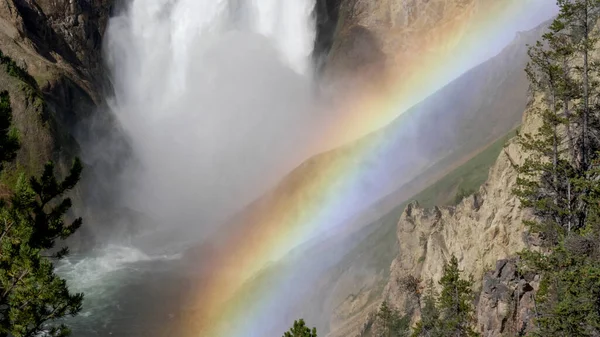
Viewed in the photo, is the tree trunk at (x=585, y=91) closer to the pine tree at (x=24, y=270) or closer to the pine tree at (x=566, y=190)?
the pine tree at (x=566, y=190)

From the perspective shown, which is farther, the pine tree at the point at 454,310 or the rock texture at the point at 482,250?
the pine tree at the point at 454,310

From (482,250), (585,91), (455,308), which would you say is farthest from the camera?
(482,250)

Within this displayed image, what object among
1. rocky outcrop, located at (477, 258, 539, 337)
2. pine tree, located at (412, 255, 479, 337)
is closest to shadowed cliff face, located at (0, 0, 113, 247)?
pine tree, located at (412, 255, 479, 337)

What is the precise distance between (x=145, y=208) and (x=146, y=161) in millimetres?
12207

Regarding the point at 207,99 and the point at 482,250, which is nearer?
the point at 482,250

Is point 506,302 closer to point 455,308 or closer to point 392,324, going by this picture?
point 455,308

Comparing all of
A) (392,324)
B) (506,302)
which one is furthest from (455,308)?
(392,324)

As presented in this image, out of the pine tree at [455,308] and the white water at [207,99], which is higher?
the white water at [207,99]

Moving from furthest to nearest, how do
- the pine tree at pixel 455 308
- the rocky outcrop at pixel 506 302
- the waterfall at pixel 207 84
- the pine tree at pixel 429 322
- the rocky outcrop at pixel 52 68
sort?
the waterfall at pixel 207 84 < the rocky outcrop at pixel 52 68 < the pine tree at pixel 429 322 < the pine tree at pixel 455 308 < the rocky outcrop at pixel 506 302

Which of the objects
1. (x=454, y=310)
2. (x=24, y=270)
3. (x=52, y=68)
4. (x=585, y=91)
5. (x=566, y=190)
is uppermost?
(x=52, y=68)

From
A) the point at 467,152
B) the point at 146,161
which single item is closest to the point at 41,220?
the point at 467,152

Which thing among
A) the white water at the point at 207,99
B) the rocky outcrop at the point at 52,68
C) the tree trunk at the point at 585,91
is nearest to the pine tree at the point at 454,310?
the tree trunk at the point at 585,91

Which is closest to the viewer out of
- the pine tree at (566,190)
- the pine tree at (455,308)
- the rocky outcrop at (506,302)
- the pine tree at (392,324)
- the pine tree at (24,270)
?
the pine tree at (24,270)

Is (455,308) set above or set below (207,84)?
below
